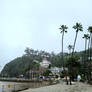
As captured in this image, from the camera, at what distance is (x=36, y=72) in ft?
546

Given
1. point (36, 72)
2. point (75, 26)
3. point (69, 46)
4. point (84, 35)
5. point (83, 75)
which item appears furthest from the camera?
point (36, 72)

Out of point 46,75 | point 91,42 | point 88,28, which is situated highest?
point 88,28

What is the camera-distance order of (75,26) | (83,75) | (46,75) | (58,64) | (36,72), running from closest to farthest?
(75,26), (83,75), (46,75), (36,72), (58,64)

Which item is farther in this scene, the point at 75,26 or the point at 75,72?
the point at 75,72

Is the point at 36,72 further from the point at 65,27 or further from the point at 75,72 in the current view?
the point at 65,27

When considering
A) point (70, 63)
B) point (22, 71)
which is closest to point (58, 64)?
point (22, 71)

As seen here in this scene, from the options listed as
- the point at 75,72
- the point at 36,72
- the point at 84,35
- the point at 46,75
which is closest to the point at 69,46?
the point at 75,72

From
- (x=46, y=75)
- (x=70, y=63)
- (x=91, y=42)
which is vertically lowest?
(x=46, y=75)

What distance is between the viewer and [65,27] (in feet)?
218

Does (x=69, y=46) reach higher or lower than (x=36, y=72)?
higher

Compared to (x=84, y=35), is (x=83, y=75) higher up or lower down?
lower down

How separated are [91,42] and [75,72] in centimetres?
3587

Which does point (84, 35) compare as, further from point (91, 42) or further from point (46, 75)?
point (46, 75)

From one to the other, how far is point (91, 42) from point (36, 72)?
4268 inches
